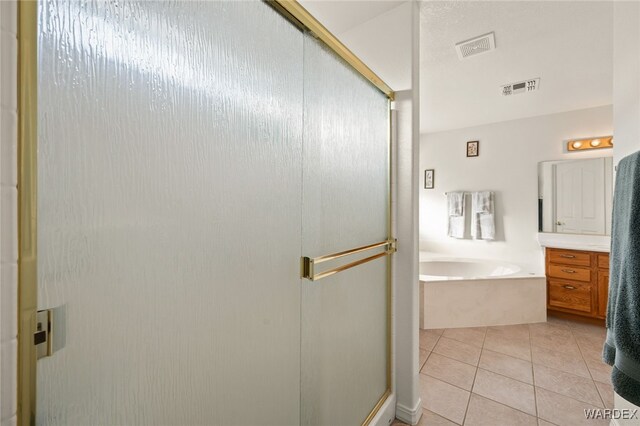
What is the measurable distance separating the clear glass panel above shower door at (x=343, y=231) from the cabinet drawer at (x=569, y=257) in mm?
2866

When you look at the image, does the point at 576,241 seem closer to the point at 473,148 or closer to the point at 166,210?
the point at 473,148

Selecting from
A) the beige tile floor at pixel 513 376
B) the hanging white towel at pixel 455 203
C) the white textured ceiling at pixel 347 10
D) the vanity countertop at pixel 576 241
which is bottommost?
the beige tile floor at pixel 513 376

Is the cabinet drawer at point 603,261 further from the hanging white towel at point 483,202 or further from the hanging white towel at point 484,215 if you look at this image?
the hanging white towel at point 483,202

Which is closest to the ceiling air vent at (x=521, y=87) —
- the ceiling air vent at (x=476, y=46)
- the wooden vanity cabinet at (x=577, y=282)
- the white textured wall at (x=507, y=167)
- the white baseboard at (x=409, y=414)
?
the ceiling air vent at (x=476, y=46)

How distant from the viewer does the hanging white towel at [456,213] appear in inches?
164

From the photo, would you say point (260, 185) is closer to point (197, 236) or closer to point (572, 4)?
point (197, 236)

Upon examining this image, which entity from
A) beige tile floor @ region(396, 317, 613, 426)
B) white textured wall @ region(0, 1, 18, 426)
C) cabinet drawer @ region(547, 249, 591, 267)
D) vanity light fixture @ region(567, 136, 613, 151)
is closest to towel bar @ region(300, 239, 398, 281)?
white textured wall @ region(0, 1, 18, 426)

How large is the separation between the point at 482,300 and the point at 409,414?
1824 millimetres

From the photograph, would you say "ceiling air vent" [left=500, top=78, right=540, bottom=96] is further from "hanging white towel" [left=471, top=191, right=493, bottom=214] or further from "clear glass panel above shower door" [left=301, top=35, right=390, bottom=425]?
"clear glass panel above shower door" [left=301, top=35, right=390, bottom=425]

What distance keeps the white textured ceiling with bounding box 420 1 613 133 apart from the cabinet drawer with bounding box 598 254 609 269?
167 centimetres

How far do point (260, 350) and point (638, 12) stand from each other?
77.7 inches

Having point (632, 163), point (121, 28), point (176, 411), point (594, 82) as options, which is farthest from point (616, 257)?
point (594, 82)

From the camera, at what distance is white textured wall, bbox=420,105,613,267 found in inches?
140

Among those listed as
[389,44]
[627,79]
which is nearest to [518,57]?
[627,79]
